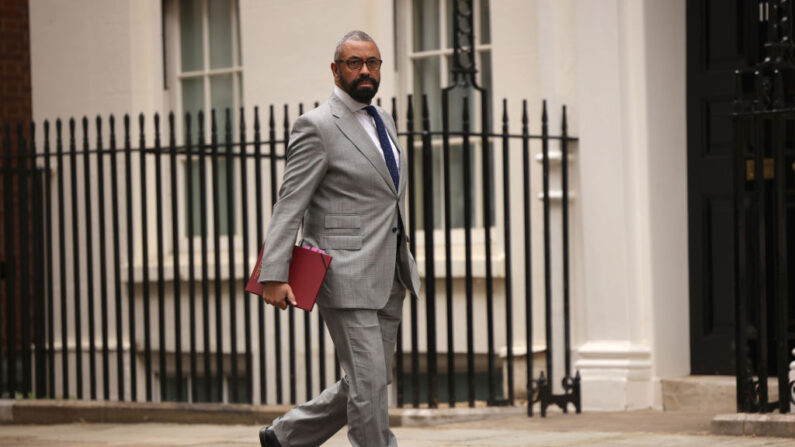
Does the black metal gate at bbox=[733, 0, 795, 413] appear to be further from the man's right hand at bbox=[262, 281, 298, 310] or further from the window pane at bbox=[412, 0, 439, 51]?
the window pane at bbox=[412, 0, 439, 51]

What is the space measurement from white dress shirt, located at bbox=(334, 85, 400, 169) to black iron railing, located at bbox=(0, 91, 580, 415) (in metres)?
2.57

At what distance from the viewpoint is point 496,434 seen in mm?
7742

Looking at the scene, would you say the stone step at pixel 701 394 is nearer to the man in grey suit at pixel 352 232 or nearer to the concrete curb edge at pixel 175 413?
the concrete curb edge at pixel 175 413

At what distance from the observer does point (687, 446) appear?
22.5 feet

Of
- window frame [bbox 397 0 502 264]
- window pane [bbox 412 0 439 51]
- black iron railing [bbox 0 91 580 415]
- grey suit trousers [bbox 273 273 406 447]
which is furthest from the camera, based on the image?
window pane [bbox 412 0 439 51]

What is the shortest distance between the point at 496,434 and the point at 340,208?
2641mm

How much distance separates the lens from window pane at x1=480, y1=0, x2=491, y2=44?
10.2m

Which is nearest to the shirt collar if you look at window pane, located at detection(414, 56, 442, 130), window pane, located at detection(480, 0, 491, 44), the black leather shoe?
the black leather shoe

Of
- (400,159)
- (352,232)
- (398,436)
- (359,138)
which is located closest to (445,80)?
(398,436)

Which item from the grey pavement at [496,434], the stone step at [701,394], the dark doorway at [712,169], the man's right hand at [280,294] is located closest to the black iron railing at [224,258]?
the grey pavement at [496,434]

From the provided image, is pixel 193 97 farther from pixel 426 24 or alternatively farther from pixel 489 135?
pixel 489 135

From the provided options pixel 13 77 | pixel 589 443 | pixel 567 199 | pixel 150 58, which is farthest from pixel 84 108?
pixel 589 443

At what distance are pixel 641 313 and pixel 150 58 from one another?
16.3 feet

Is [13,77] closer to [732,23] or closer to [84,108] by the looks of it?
[84,108]
